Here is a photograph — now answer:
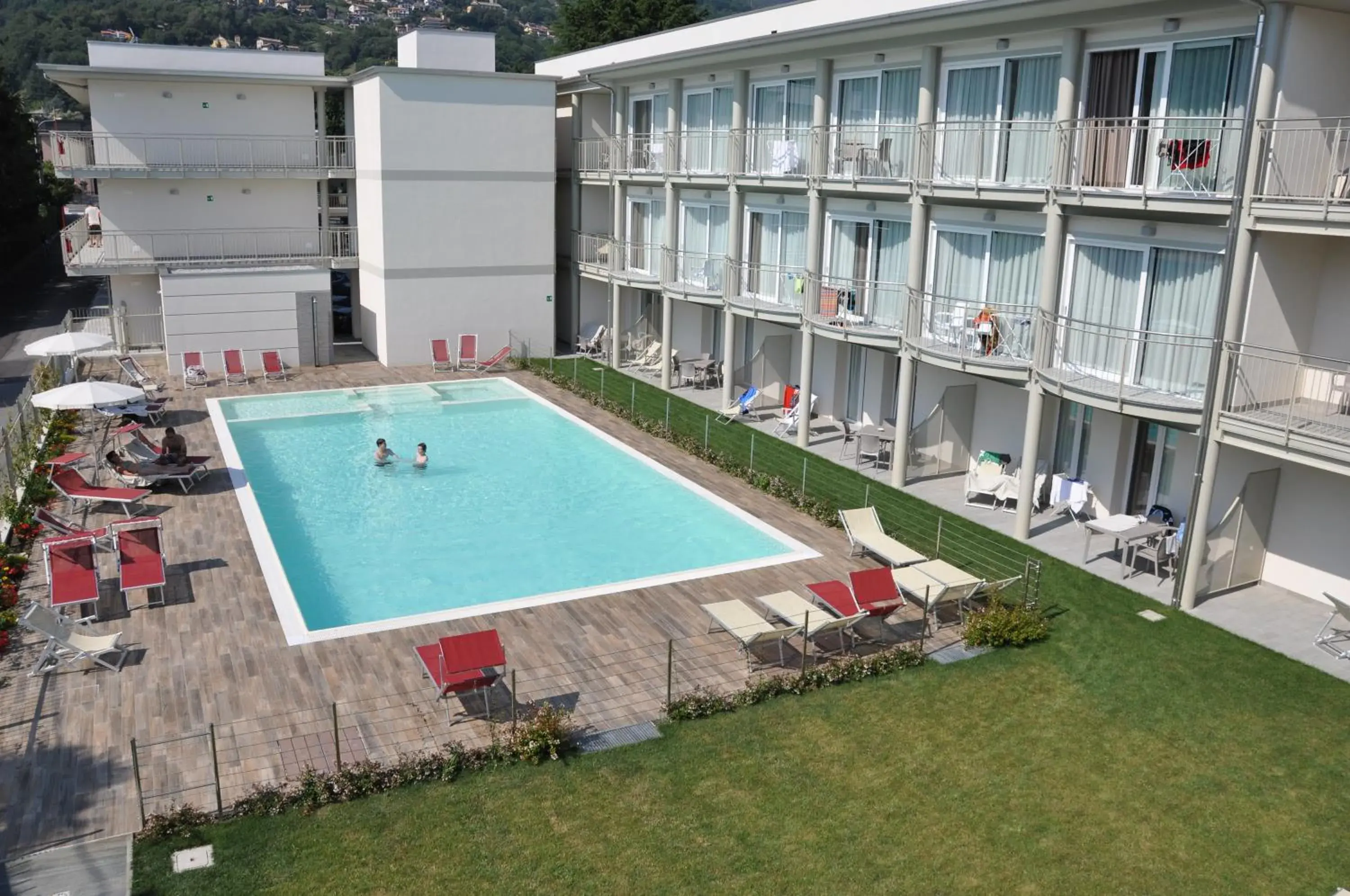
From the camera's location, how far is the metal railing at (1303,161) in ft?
46.5

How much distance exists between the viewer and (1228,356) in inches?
586

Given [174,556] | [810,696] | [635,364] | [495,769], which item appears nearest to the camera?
[495,769]

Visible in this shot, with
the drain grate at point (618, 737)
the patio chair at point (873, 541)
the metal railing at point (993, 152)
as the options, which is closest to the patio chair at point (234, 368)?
the patio chair at point (873, 541)

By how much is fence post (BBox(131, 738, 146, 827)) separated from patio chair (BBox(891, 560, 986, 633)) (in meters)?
9.42

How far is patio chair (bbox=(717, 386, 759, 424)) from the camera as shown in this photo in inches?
1029

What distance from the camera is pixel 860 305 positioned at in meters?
23.3

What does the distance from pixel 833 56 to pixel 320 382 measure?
625 inches

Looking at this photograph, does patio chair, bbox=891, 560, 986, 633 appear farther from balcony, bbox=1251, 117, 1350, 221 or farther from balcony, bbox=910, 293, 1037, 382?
balcony, bbox=1251, 117, 1350, 221

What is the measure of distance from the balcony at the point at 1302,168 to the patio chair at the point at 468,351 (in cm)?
2224

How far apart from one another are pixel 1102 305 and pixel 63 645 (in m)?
15.6

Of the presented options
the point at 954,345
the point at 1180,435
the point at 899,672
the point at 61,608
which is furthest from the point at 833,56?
the point at 61,608

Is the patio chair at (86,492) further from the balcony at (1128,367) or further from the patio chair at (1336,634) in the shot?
the patio chair at (1336,634)

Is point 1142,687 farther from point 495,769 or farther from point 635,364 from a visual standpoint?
point 635,364

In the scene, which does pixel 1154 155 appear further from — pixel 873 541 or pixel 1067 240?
pixel 873 541
